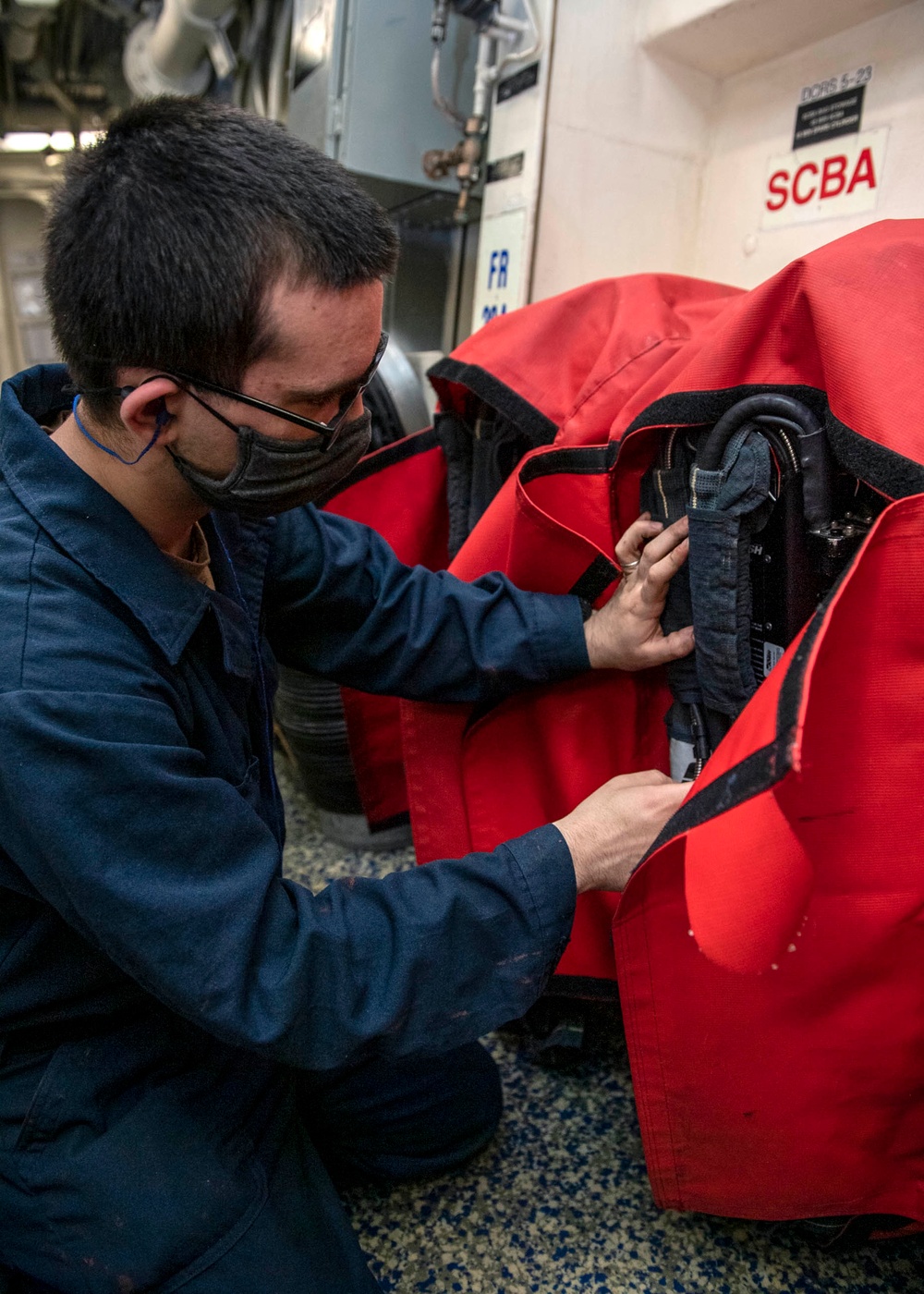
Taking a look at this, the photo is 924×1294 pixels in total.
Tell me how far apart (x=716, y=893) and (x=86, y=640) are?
580 mm

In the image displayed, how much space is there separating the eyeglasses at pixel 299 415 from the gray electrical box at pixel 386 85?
4.30 ft

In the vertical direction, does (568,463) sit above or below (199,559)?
above

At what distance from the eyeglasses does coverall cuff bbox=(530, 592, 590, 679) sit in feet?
1.21

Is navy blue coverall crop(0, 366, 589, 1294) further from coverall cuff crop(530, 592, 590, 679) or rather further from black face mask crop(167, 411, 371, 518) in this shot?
coverall cuff crop(530, 592, 590, 679)

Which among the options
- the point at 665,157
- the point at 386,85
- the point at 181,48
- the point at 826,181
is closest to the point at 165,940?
the point at 826,181

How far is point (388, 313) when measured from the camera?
7.98ft

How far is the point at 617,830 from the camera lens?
0.88 m

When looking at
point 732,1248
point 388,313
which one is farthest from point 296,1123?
point 388,313

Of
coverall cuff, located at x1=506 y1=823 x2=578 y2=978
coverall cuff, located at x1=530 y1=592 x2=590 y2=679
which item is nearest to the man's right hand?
coverall cuff, located at x1=506 y1=823 x2=578 y2=978

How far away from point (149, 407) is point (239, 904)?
18.8 inches

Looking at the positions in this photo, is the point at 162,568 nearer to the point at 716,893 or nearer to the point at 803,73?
the point at 716,893

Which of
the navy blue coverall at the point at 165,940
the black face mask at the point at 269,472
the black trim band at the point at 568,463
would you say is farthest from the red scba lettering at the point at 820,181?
the navy blue coverall at the point at 165,940

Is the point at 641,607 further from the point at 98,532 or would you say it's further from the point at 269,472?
the point at 98,532

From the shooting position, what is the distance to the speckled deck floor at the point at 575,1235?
1.00 meters
